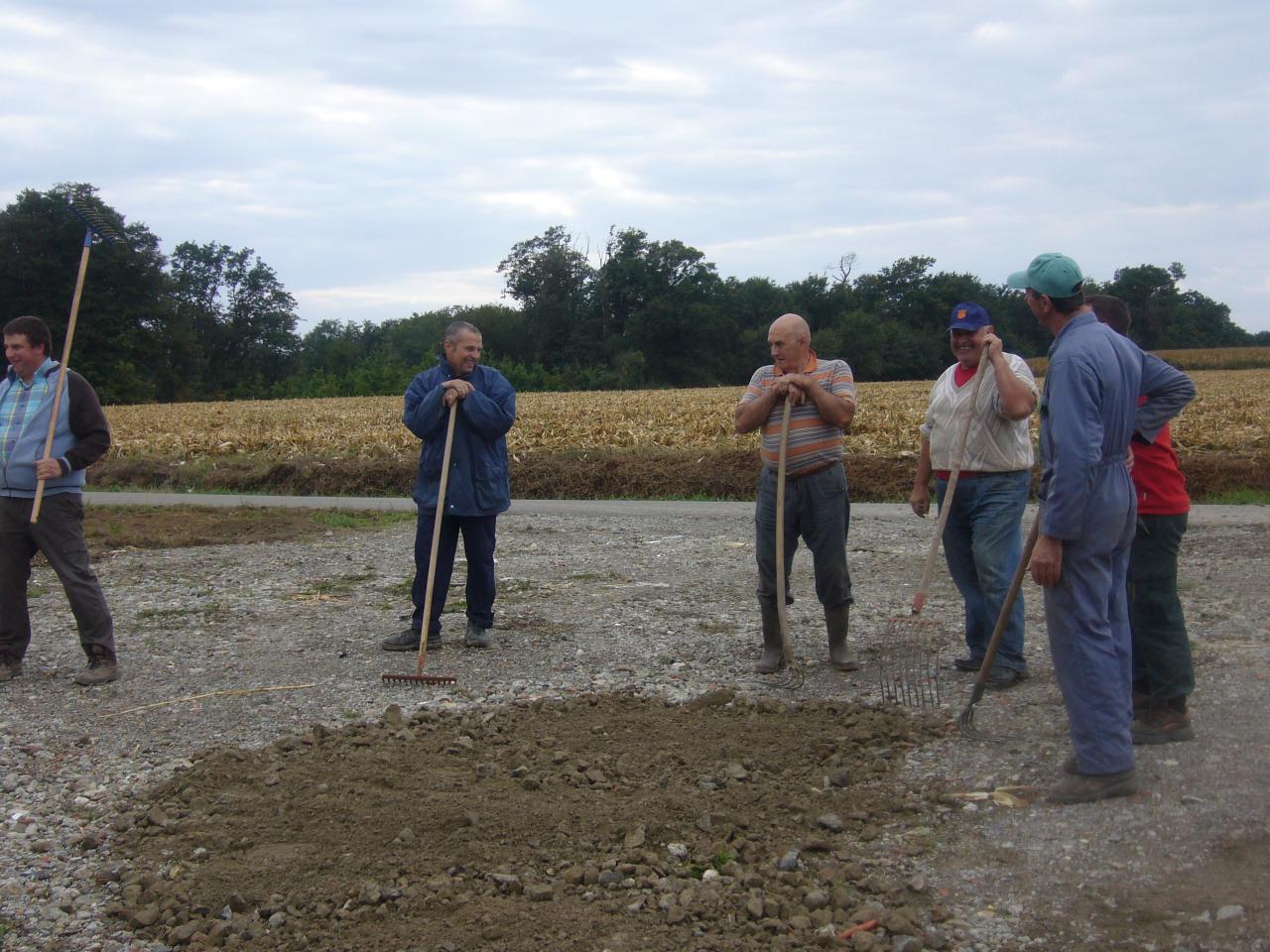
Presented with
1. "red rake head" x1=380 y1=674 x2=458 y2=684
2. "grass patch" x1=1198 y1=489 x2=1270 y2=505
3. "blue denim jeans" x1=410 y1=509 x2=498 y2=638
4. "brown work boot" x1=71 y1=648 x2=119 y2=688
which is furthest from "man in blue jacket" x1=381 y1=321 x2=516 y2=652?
"grass patch" x1=1198 y1=489 x2=1270 y2=505

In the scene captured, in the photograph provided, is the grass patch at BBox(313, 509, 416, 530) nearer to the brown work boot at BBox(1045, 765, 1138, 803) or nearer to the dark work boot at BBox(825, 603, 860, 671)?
the dark work boot at BBox(825, 603, 860, 671)

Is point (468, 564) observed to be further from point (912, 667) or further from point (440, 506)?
point (912, 667)

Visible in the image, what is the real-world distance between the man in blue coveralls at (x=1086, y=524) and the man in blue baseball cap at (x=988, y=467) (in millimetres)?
1351

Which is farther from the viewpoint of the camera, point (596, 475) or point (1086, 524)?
point (596, 475)

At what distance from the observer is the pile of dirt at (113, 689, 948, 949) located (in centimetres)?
380

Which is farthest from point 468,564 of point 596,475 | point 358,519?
point 596,475

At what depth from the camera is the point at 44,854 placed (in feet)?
15.0

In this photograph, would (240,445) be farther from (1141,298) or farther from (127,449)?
(1141,298)

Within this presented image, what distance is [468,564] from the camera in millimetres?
7582

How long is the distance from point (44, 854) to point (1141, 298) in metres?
83.8

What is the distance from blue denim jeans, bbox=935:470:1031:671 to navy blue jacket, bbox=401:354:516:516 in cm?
279

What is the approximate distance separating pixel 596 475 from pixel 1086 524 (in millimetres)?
13465

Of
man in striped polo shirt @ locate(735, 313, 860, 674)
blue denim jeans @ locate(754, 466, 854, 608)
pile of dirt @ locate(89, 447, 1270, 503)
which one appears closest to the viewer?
man in striped polo shirt @ locate(735, 313, 860, 674)

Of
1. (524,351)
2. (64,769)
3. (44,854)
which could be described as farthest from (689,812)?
(524,351)
